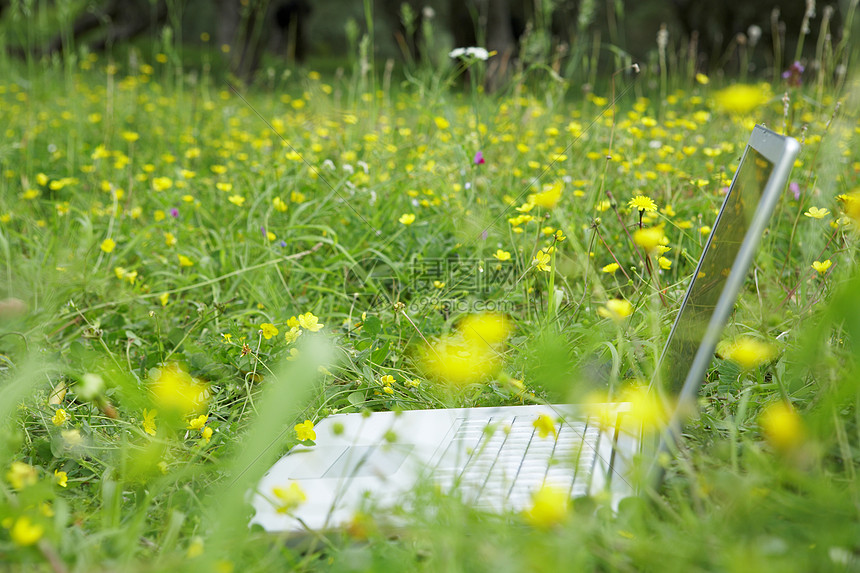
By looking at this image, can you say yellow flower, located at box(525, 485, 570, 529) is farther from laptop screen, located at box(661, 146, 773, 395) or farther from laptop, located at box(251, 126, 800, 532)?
laptop screen, located at box(661, 146, 773, 395)

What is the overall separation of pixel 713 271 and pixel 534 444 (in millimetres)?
330

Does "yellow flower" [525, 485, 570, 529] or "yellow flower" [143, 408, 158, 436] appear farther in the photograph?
"yellow flower" [143, 408, 158, 436]

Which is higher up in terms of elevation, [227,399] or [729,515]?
[729,515]

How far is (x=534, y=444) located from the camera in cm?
101

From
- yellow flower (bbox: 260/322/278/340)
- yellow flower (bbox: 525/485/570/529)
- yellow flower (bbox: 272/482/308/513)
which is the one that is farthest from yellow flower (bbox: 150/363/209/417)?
yellow flower (bbox: 525/485/570/529)

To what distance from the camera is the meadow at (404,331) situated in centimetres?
73

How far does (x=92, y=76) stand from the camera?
568 centimetres

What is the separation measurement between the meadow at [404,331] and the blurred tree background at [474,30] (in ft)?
1.14

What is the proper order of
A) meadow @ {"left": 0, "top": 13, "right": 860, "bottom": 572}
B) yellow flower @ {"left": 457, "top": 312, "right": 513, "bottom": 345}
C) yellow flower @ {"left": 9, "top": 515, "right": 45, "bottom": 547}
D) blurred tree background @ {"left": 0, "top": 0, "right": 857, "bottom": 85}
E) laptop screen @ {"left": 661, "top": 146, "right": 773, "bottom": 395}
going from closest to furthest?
1. yellow flower @ {"left": 9, "top": 515, "right": 45, "bottom": 547}
2. meadow @ {"left": 0, "top": 13, "right": 860, "bottom": 572}
3. laptop screen @ {"left": 661, "top": 146, "right": 773, "bottom": 395}
4. yellow flower @ {"left": 457, "top": 312, "right": 513, "bottom": 345}
5. blurred tree background @ {"left": 0, "top": 0, "right": 857, "bottom": 85}

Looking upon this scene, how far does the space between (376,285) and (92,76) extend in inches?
186

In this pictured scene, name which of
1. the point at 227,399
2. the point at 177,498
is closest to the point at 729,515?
the point at 177,498

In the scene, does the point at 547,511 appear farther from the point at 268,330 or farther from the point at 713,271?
the point at 268,330

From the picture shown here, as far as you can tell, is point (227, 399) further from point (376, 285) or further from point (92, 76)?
point (92, 76)

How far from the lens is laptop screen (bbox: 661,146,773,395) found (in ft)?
2.74
